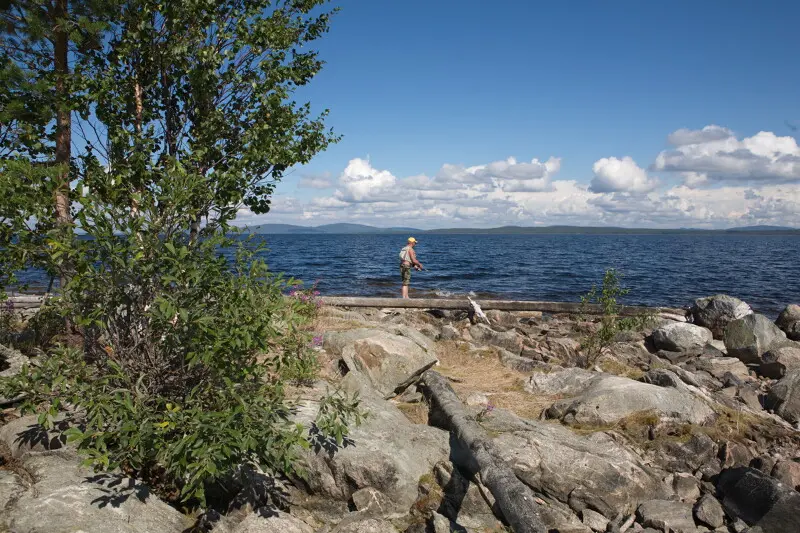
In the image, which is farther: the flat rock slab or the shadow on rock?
the flat rock slab

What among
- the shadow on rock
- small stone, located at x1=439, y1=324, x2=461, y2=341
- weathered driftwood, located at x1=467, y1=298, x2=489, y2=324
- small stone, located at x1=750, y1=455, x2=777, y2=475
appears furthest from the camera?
weathered driftwood, located at x1=467, y1=298, x2=489, y2=324

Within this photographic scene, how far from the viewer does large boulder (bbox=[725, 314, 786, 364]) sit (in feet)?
54.0

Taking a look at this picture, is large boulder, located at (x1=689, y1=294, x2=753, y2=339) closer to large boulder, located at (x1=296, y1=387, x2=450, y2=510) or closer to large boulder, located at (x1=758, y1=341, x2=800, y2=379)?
large boulder, located at (x1=758, y1=341, x2=800, y2=379)

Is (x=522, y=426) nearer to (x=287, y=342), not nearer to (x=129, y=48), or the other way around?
(x=287, y=342)

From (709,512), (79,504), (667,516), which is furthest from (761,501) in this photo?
(79,504)

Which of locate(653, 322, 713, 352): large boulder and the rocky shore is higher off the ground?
the rocky shore

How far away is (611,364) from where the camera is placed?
45.9 feet

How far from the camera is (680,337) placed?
17.3 m

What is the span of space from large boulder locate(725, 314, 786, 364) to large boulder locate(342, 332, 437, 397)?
1191 centimetres

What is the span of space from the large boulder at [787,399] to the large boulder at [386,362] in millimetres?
7254

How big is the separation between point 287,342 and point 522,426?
4.29 meters

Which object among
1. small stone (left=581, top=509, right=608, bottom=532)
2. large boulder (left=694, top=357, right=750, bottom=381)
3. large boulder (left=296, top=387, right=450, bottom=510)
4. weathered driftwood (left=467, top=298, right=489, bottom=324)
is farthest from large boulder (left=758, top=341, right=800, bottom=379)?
large boulder (left=296, top=387, right=450, bottom=510)

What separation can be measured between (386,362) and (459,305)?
35.1 feet

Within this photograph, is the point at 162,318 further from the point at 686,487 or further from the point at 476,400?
the point at 686,487
